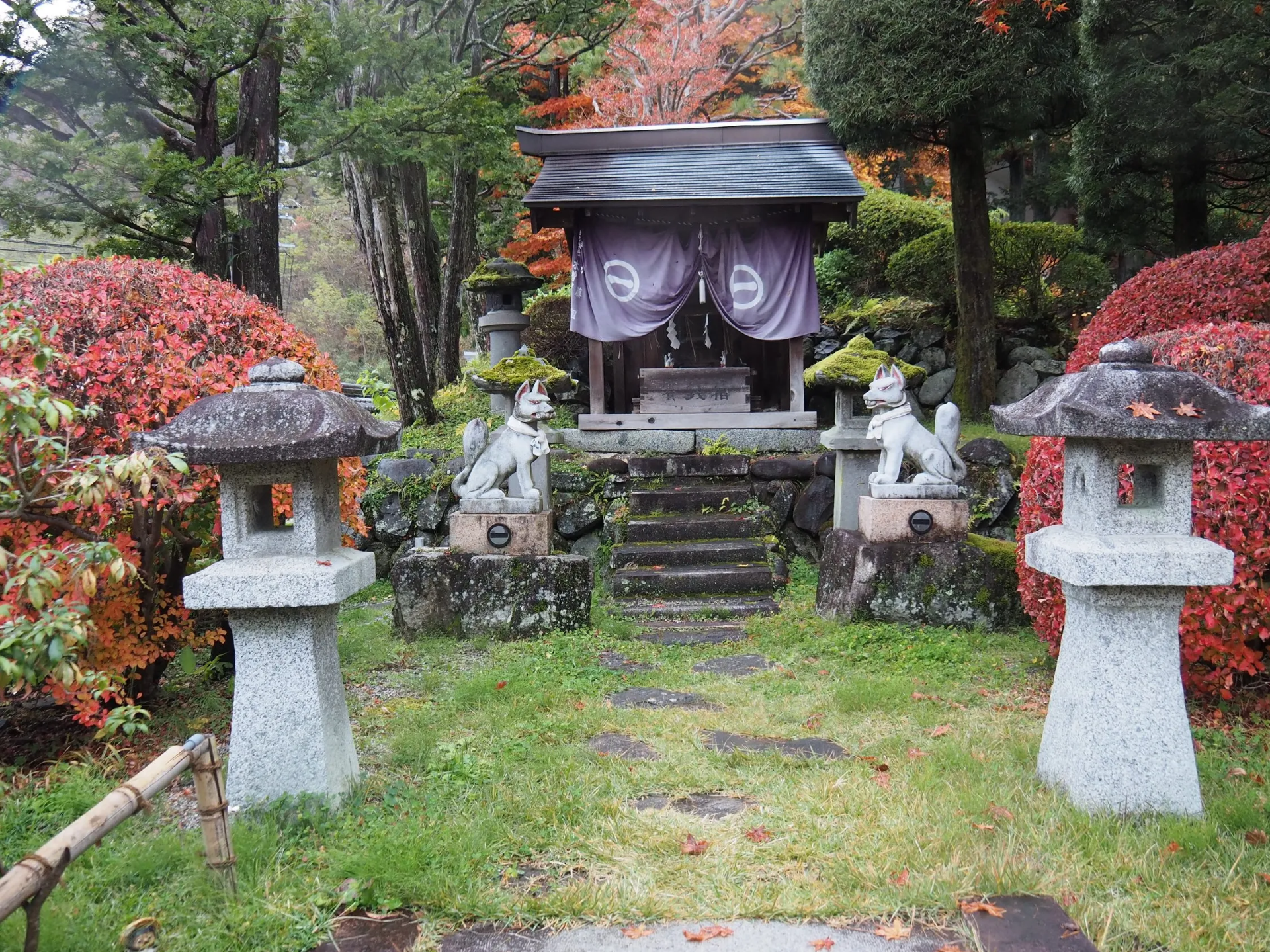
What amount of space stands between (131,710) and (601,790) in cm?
209

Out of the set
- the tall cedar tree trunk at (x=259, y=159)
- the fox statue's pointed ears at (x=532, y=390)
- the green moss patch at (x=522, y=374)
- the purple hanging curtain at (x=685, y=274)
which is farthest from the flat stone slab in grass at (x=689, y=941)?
the purple hanging curtain at (x=685, y=274)

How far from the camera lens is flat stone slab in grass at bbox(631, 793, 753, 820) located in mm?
3990

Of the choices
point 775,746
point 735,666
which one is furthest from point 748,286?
point 775,746

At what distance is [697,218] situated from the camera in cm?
1180

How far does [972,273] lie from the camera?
11992 millimetres

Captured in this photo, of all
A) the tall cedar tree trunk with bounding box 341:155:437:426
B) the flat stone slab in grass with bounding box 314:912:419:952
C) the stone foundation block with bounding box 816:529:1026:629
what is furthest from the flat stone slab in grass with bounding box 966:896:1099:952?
the tall cedar tree trunk with bounding box 341:155:437:426

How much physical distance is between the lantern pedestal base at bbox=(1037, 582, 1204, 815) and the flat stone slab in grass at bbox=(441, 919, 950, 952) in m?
1.26

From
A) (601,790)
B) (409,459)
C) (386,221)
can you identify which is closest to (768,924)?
(601,790)

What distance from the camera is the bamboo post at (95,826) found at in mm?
2400

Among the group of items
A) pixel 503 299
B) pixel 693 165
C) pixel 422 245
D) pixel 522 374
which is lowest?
pixel 522 374

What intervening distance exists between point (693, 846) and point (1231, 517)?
11.4ft

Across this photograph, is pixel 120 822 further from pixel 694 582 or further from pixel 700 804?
pixel 694 582

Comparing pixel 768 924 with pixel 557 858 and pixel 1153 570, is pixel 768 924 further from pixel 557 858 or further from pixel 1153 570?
pixel 1153 570

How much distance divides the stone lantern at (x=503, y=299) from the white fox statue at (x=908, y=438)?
732 cm
